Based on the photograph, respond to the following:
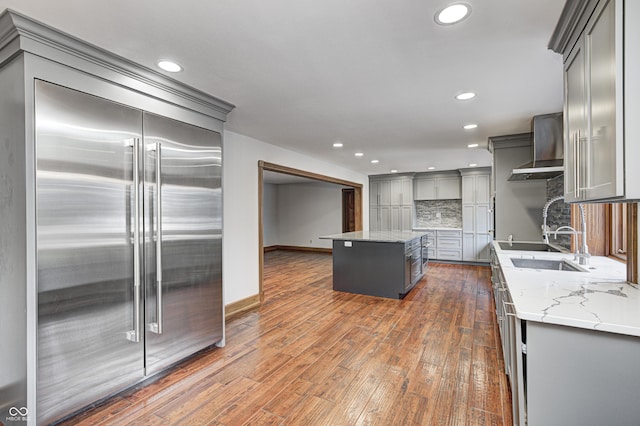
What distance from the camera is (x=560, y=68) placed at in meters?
2.17

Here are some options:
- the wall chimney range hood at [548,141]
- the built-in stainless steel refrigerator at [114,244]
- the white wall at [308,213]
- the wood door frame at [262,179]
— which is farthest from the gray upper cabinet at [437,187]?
the built-in stainless steel refrigerator at [114,244]

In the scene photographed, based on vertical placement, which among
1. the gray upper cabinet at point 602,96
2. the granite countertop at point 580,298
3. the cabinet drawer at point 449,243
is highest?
the gray upper cabinet at point 602,96

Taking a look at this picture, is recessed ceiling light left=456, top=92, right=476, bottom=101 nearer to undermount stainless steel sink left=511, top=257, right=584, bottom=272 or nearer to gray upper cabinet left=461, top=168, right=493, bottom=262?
undermount stainless steel sink left=511, top=257, right=584, bottom=272

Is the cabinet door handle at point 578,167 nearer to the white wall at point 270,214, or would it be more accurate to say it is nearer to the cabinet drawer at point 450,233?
the cabinet drawer at point 450,233

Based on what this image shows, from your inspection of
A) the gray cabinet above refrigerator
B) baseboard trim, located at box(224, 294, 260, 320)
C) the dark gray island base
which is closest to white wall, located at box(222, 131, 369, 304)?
baseboard trim, located at box(224, 294, 260, 320)

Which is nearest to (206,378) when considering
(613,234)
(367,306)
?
(367,306)

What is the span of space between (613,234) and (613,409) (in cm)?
223

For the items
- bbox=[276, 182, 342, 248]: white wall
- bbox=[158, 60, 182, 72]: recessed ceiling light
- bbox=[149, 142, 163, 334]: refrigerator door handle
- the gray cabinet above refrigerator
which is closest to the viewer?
the gray cabinet above refrigerator

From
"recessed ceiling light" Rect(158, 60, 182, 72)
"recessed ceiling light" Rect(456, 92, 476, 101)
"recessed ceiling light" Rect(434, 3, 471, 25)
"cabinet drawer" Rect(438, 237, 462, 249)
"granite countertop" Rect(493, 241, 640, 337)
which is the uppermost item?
"recessed ceiling light" Rect(158, 60, 182, 72)

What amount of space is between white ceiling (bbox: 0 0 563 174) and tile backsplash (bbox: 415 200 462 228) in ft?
16.2

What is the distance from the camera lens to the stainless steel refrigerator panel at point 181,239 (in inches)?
89.0

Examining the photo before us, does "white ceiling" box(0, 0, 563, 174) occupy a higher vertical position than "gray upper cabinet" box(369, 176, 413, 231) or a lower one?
higher

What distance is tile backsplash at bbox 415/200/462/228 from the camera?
8156mm

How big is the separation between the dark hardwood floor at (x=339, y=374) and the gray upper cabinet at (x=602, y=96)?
5.12ft
